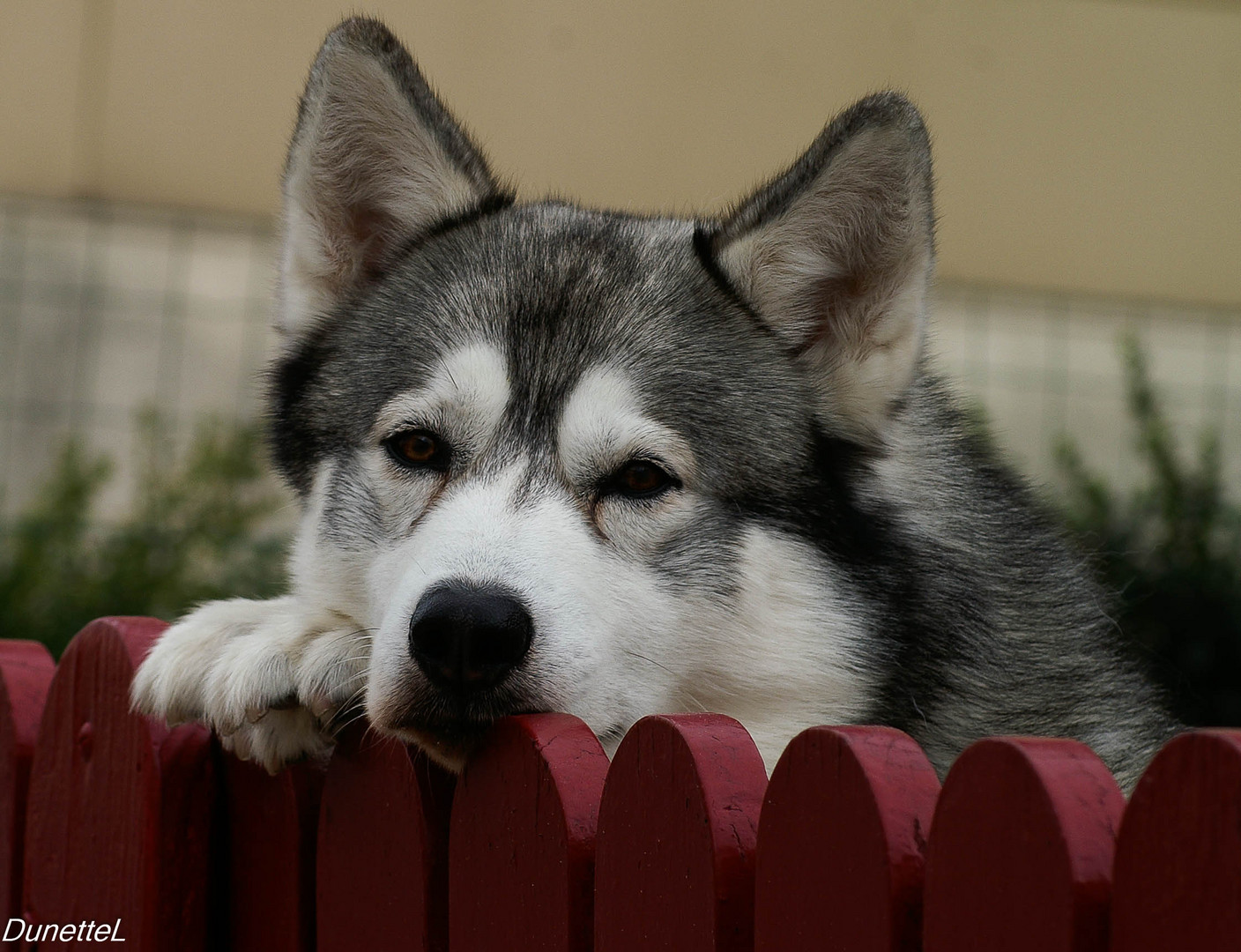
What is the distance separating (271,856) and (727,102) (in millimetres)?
5628

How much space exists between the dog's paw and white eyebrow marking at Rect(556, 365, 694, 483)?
Result: 470mm

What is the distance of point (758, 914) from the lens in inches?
52.8

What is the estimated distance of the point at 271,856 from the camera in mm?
1967

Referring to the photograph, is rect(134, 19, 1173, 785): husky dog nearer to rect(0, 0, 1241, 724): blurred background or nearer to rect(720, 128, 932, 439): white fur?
rect(720, 128, 932, 439): white fur

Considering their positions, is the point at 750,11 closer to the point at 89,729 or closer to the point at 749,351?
the point at 749,351

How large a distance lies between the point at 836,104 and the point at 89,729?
18.3 ft

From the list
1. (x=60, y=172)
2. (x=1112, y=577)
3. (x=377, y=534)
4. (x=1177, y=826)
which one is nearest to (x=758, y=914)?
(x=1177, y=826)

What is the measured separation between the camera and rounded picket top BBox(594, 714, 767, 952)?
→ 138 cm

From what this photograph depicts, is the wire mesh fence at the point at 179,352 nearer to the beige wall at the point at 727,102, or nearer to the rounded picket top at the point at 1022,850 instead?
the beige wall at the point at 727,102

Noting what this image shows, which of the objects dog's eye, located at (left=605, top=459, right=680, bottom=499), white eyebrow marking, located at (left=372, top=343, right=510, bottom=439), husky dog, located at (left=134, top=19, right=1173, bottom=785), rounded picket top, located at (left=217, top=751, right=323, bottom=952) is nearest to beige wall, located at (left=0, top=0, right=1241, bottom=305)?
husky dog, located at (left=134, top=19, right=1173, bottom=785)

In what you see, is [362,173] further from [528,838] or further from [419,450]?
[528,838]

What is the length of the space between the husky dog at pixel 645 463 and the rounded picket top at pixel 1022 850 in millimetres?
897

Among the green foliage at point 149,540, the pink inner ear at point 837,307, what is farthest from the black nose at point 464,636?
the green foliage at point 149,540

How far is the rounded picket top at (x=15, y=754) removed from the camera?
235 cm
